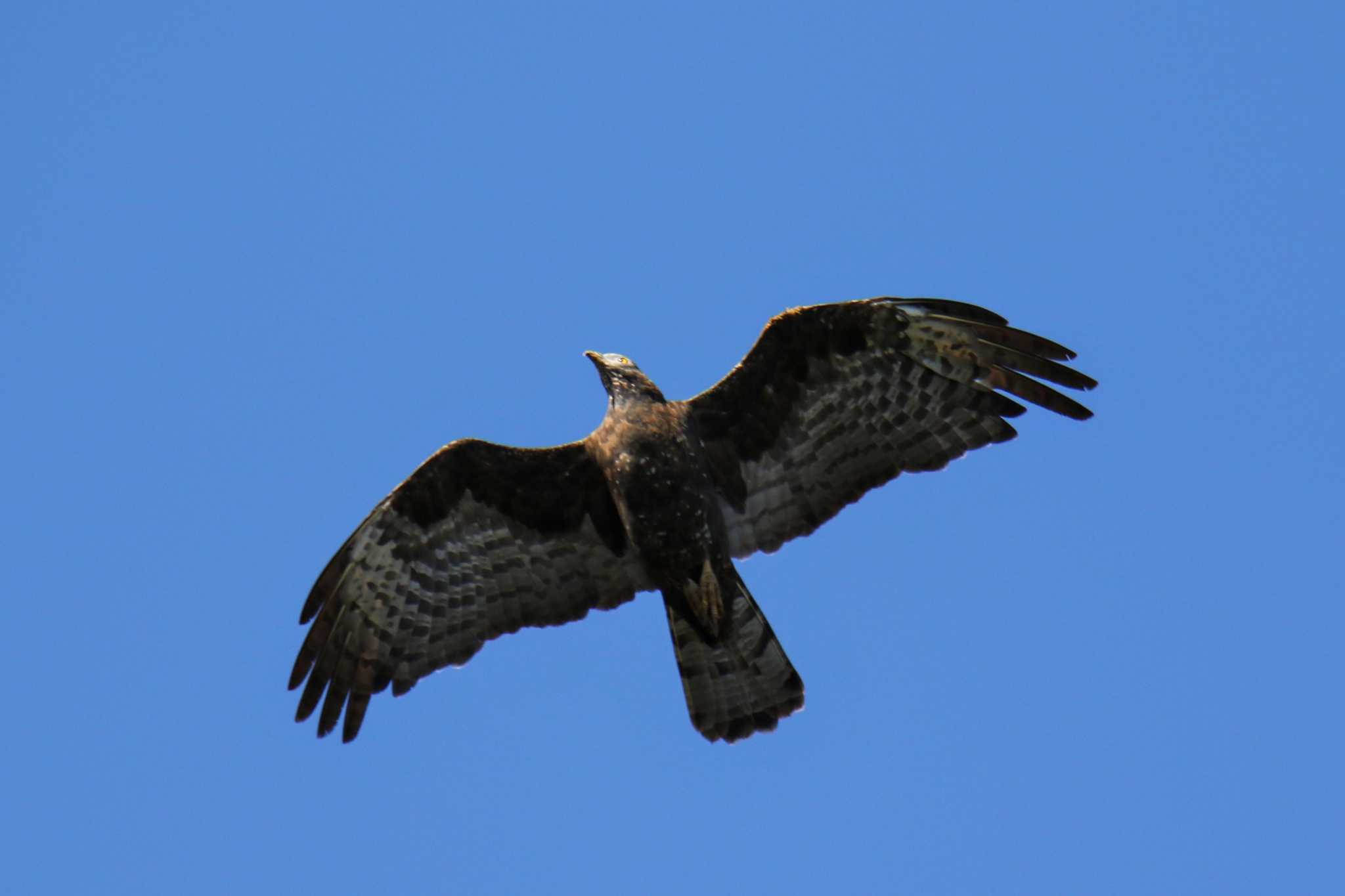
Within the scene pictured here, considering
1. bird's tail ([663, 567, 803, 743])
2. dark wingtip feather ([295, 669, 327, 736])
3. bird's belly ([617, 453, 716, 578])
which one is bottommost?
bird's tail ([663, 567, 803, 743])

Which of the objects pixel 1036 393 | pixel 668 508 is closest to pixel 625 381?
pixel 668 508

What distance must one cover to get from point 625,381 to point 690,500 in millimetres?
1020

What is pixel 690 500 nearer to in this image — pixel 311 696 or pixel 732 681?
pixel 732 681

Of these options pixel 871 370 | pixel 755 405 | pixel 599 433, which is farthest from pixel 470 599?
pixel 871 370

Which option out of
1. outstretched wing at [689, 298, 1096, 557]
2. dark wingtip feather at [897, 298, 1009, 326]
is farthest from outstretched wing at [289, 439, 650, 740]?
dark wingtip feather at [897, 298, 1009, 326]

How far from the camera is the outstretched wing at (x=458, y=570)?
13367 millimetres

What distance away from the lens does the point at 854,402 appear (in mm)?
13367

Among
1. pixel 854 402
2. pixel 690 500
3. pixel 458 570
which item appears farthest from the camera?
pixel 458 570

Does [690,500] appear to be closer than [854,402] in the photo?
Yes

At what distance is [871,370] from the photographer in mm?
13297

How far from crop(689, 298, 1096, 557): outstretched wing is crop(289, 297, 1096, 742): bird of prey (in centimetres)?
1

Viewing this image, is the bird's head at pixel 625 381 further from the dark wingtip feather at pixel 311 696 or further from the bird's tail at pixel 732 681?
the dark wingtip feather at pixel 311 696

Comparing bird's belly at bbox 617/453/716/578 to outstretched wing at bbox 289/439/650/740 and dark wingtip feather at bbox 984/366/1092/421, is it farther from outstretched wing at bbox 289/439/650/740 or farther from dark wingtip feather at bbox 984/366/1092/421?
dark wingtip feather at bbox 984/366/1092/421

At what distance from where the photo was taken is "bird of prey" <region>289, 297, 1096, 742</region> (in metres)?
13.1
